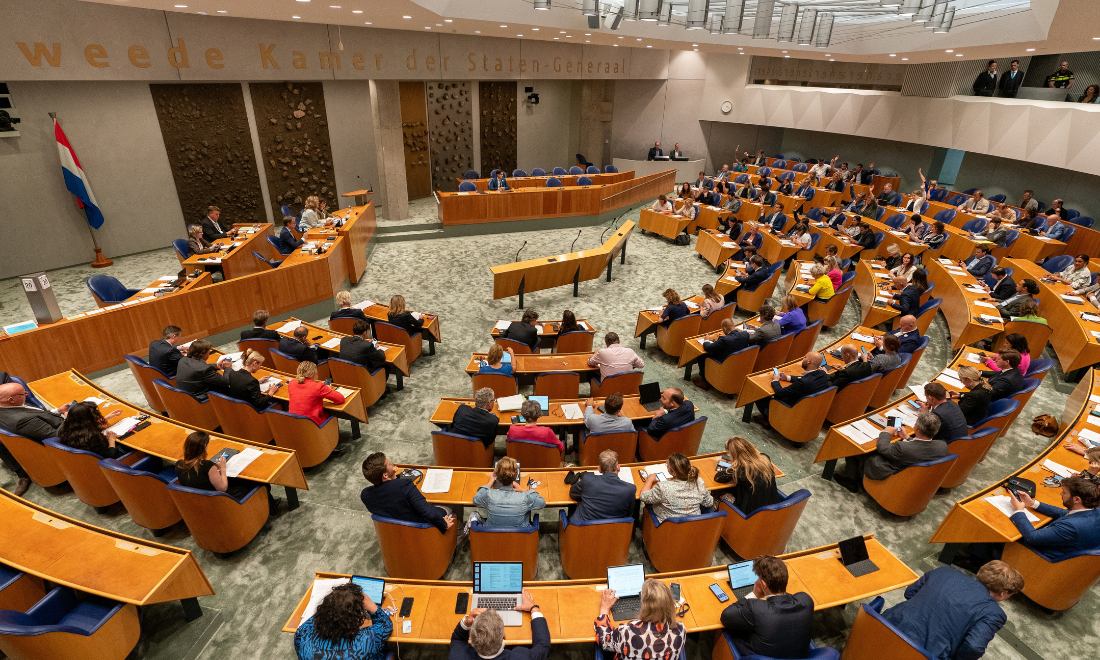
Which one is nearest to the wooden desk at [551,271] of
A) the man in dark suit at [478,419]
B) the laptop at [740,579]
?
the man in dark suit at [478,419]

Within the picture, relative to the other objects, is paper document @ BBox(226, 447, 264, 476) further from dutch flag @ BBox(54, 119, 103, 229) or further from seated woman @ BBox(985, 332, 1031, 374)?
dutch flag @ BBox(54, 119, 103, 229)

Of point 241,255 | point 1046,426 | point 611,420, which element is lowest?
point 1046,426

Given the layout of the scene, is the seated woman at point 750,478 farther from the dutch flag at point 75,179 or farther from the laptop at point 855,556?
the dutch flag at point 75,179

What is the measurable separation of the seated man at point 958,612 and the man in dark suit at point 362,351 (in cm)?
572

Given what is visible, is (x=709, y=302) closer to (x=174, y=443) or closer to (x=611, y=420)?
(x=611, y=420)

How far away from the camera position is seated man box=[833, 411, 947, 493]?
16.3ft

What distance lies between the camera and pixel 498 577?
143 inches

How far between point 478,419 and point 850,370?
14.4ft

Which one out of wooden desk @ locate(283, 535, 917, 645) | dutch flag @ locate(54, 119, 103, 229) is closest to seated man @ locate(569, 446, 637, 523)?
wooden desk @ locate(283, 535, 917, 645)

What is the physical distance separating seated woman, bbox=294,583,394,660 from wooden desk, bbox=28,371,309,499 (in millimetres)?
2077

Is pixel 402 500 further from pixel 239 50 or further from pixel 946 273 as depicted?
pixel 239 50

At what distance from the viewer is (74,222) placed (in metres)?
11.4

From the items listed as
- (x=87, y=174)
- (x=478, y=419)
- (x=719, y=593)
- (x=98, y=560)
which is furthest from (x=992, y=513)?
(x=87, y=174)

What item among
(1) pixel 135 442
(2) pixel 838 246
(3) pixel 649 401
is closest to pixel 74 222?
(1) pixel 135 442
